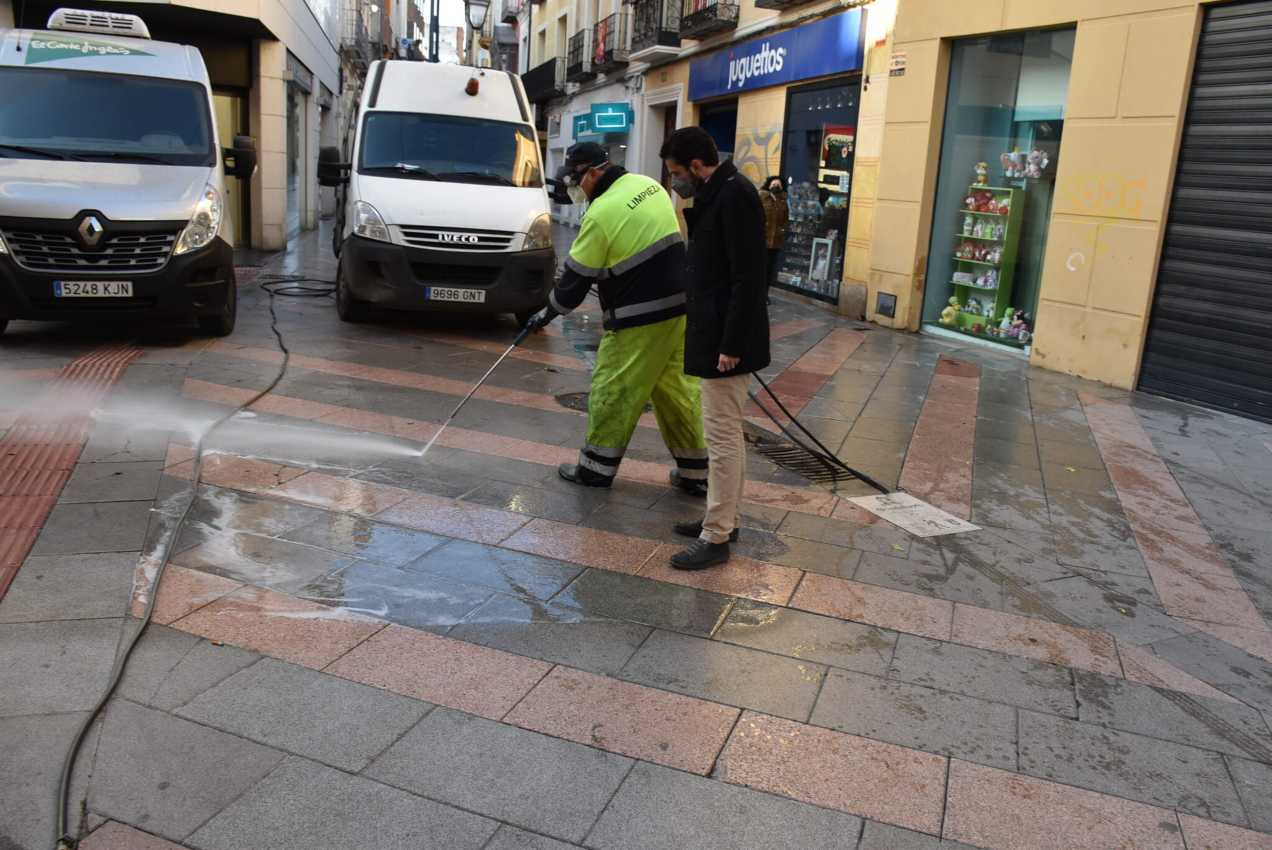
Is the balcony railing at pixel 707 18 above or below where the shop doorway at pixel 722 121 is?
above

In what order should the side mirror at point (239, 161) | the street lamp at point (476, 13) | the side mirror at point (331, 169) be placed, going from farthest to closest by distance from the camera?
the street lamp at point (476, 13)
the side mirror at point (331, 169)
the side mirror at point (239, 161)

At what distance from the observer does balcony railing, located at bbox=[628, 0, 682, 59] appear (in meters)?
20.6

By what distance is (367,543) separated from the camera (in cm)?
464

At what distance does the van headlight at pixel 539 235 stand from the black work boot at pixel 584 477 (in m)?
4.40

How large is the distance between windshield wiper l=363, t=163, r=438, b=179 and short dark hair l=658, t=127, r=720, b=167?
591 cm

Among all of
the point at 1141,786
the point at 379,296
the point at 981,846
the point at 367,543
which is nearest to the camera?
the point at 981,846

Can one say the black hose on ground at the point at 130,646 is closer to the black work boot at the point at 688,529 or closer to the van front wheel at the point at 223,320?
the van front wheel at the point at 223,320

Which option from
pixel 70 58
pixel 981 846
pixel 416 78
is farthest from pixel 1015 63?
pixel 981 846

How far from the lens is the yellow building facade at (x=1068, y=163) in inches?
357

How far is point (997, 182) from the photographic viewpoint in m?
11.5

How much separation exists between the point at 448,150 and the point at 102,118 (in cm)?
305

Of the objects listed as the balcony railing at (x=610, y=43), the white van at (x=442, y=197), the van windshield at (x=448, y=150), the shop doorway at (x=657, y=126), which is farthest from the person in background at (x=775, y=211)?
the balcony railing at (x=610, y=43)

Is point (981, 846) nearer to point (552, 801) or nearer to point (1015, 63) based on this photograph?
point (552, 801)

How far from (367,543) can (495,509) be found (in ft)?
2.48
